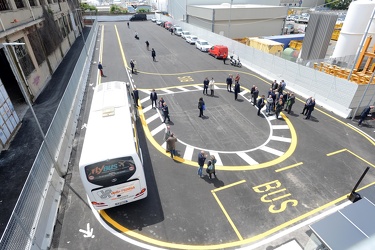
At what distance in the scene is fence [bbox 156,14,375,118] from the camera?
16172 mm

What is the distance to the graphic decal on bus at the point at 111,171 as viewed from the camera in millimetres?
8133

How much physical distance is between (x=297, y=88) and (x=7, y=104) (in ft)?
78.5

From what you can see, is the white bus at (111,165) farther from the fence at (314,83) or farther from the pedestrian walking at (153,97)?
the fence at (314,83)

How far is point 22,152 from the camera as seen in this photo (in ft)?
44.8

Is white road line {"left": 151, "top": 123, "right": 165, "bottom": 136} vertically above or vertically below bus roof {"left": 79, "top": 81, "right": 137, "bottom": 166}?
below

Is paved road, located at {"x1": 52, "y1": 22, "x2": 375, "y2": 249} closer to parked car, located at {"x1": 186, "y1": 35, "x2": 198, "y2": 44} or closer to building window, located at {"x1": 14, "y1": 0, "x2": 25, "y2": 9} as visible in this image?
building window, located at {"x1": 14, "y1": 0, "x2": 25, "y2": 9}

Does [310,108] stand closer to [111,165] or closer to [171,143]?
[171,143]

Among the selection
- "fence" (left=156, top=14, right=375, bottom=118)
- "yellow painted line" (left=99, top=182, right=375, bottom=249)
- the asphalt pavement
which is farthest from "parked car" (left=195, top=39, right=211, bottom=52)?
"yellow painted line" (left=99, top=182, right=375, bottom=249)

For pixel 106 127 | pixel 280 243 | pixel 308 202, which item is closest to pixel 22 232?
pixel 106 127

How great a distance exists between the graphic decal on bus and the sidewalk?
484cm

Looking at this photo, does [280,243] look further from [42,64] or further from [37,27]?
[37,27]

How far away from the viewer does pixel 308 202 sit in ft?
32.6

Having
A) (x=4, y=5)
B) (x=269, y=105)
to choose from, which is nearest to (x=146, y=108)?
(x=269, y=105)

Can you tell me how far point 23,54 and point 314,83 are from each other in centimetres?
2658
